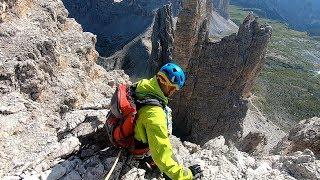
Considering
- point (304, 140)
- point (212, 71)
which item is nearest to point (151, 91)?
point (304, 140)

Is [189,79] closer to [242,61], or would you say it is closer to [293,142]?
[242,61]

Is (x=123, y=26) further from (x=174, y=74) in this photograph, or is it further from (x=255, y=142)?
(x=174, y=74)

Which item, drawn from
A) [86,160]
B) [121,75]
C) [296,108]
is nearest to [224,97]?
[121,75]

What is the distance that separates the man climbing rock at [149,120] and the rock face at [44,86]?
6.88 feet

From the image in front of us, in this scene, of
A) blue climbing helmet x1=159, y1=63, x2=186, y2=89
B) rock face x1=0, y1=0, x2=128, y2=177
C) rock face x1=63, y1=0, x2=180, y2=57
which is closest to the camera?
blue climbing helmet x1=159, y1=63, x2=186, y2=89

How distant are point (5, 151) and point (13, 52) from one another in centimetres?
834

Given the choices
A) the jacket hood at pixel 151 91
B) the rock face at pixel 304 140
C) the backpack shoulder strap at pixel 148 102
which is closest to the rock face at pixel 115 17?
the rock face at pixel 304 140

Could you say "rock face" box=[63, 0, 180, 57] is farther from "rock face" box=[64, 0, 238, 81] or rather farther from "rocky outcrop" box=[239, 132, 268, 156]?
"rocky outcrop" box=[239, 132, 268, 156]

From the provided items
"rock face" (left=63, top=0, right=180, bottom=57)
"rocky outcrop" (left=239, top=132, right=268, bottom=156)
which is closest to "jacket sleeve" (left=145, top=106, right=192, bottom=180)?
"rocky outcrop" (left=239, top=132, right=268, bottom=156)

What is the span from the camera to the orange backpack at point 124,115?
12031mm

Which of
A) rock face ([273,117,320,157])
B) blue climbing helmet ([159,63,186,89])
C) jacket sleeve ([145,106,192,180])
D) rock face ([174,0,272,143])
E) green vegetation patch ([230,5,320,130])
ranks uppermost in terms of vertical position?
blue climbing helmet ([159,63,186,89])

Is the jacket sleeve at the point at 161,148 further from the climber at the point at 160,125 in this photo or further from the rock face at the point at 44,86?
the rock face at the point at 44,86

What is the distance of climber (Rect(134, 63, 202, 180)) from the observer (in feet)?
36.3

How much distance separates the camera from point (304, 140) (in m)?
25.9
